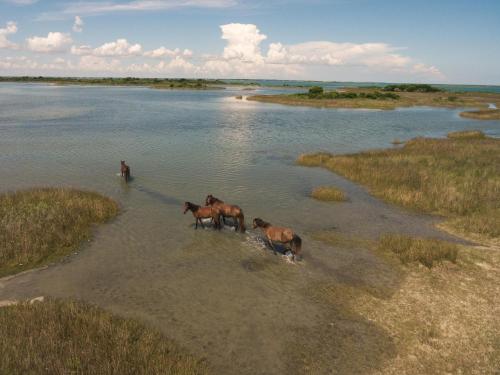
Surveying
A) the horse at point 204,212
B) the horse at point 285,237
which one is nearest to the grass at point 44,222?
the horse at point 204,212

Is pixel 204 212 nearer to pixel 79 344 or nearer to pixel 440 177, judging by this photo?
pixel 79 344

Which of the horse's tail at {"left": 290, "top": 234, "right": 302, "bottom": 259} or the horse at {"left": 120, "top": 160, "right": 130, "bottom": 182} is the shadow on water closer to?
the horse at {"left": 120, "top": 160, "right": 130, "bottom": 182}

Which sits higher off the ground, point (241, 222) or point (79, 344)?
point (241, 222)

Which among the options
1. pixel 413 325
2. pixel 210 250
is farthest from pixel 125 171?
pixel 413 325

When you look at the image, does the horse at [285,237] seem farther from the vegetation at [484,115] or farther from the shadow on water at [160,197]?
the vegetation at [484,115]

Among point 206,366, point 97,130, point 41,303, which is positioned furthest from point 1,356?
point 97,130

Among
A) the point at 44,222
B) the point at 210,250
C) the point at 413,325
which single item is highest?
the point at 44,222
